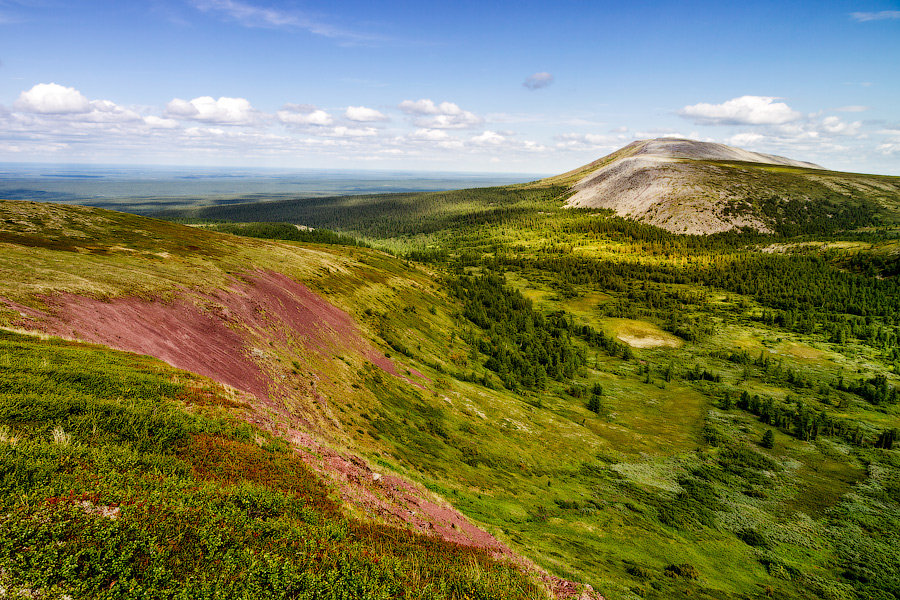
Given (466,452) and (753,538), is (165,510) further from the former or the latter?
(753,538)

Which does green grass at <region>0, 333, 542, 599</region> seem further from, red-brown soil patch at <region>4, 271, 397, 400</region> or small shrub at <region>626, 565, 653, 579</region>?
small shrub at <region>626, 565, 653, 579</region>

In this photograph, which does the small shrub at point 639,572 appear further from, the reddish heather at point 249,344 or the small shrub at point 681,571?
the reddish heather at point 249,344

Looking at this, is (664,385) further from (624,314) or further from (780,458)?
(624,314)

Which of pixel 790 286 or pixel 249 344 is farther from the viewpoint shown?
pixel 790 286

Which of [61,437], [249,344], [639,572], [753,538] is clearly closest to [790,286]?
[753,538]

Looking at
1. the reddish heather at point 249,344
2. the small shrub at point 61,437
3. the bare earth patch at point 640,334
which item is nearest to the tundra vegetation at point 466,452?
the small shrub at point 61,437

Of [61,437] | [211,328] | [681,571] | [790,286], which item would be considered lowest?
[681,571]

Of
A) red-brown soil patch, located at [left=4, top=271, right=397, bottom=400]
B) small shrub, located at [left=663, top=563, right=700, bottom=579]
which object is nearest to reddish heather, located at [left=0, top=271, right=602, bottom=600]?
red-brown soil patch, located at [left=4, top=271, right=397, bottom=400]

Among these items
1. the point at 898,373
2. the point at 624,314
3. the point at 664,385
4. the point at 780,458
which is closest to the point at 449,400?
the point at 780,458
